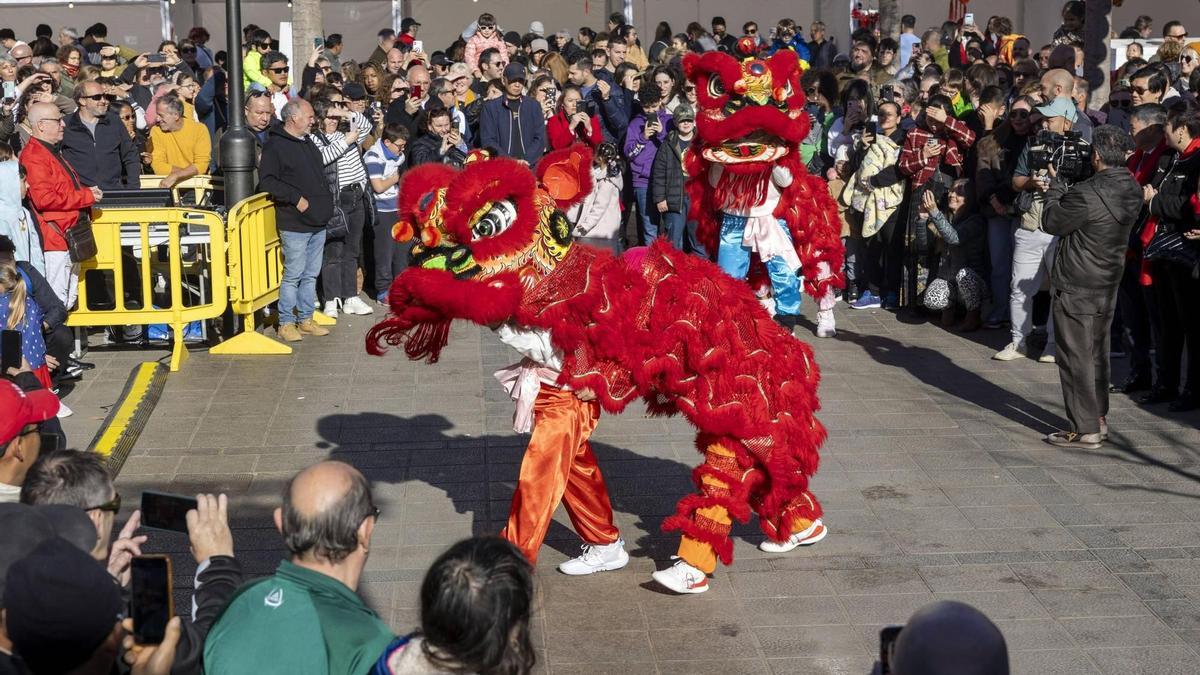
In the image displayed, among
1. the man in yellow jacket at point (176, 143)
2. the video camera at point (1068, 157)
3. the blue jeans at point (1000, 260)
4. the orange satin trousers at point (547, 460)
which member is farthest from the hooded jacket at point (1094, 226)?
the man in yellow jacket at point (176, 143)

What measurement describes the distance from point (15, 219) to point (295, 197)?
2293mm

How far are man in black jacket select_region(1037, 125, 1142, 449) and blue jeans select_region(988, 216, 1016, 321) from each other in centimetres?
310

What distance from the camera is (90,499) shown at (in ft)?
13.8

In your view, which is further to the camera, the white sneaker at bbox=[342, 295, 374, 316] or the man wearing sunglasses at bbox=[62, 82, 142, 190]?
the white sneaker at bbox=[342, 295, 374, 316]

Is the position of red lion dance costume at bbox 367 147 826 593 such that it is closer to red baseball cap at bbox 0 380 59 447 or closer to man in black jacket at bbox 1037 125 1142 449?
red baseball cap at bbox 0 380 59 447

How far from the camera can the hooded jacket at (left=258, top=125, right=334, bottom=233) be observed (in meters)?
11.4

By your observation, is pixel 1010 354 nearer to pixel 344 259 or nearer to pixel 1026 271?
pixel 1026 271

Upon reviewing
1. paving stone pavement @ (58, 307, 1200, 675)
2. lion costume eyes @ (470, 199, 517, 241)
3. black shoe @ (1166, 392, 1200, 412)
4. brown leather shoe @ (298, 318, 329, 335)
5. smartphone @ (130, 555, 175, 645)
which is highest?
lion costume eyes @ (470, 199, 517, 241)

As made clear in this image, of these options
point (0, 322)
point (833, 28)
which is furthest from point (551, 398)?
point (833, 28)

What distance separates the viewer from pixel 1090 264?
8.47 metres

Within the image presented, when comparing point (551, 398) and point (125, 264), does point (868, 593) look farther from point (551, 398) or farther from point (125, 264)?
point (125, 264)

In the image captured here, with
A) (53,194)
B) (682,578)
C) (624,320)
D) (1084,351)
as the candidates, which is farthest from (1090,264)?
(53,194)

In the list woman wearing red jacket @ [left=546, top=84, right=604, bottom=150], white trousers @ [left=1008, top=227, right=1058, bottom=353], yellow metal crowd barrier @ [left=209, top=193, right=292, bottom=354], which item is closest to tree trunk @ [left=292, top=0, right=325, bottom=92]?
woman wearing red jacket @ [left=546, top=84, right=604, bottom=150]

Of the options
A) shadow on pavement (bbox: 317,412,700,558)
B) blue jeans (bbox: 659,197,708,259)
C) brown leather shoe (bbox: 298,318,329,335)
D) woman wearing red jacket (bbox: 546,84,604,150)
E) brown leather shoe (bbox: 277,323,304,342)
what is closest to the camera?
shadow on pavement (bbox: 317,412,700,558)
